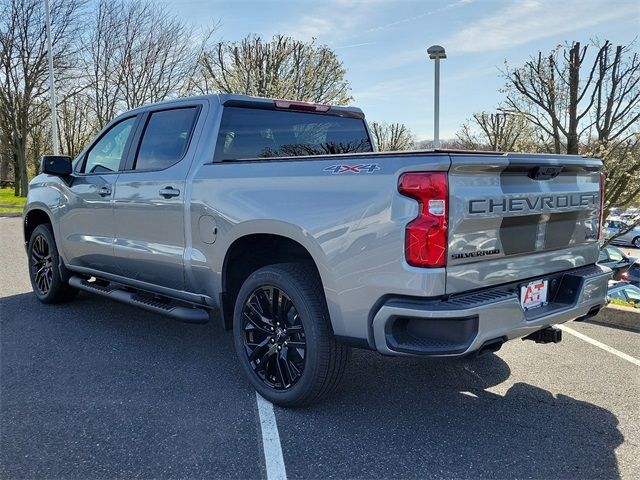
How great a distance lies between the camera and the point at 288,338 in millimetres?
3203

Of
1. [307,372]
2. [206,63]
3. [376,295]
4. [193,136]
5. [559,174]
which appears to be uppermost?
[206,63]

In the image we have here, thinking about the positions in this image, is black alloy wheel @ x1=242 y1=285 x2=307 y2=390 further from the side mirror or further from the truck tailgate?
the side mirror

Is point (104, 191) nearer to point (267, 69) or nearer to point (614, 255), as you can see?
point (267, 69)

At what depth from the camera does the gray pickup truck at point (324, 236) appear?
2537 millimetres

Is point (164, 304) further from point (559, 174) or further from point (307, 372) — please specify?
point (559, 174)

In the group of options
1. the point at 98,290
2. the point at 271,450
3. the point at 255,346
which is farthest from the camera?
the point at 98,290

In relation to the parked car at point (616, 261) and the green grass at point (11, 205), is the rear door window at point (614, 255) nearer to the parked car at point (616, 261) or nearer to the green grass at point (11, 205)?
the parked car at point (616, 261)

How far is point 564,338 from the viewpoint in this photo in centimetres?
474

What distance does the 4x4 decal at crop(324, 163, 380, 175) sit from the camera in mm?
2646

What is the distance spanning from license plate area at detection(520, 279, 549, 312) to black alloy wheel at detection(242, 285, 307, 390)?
49.1 inches

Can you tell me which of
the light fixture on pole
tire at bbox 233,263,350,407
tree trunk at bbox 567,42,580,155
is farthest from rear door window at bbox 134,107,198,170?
tree trunk at bbox 567,42,580,155

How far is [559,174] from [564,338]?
2.22m

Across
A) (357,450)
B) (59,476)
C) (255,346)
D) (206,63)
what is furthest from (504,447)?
(206,63)

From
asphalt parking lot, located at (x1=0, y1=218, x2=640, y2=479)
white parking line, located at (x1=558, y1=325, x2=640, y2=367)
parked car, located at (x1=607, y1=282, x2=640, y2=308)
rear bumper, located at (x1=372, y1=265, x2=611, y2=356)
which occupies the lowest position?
parked car, located at (x1=607, y1=282, x2=640, y2=308)
